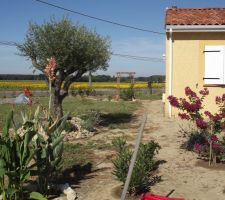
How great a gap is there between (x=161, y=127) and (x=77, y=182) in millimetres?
6388

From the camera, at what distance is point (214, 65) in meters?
14.0

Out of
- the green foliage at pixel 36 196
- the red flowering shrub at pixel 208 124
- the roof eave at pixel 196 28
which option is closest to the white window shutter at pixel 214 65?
the roof eave at pixel 196 28

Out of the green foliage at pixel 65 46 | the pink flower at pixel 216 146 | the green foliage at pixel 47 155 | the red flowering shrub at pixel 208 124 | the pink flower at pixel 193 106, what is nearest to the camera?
the green foliage at pixel 47 155

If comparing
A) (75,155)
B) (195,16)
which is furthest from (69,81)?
(195,16)

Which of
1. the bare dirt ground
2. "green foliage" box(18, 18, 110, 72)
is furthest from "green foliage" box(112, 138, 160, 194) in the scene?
"green foliage" box(18, 18, 110, 72)

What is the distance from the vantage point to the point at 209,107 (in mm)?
14203

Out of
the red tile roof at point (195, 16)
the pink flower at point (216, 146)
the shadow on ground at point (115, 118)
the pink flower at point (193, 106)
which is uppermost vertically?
the red tile roof at point (195, 16)

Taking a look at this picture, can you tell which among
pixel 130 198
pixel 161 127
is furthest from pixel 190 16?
pixel 130 198

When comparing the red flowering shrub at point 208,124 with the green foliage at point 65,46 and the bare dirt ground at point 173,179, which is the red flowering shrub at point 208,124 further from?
the green foliage at point 65,46

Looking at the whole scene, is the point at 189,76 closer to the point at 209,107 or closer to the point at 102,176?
the point at 209,107

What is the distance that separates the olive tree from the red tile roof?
8.92 feet

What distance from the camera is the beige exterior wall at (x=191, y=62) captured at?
14.1 meters

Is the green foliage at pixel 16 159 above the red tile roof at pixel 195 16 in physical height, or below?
below

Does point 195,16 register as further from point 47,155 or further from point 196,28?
point 47,155
